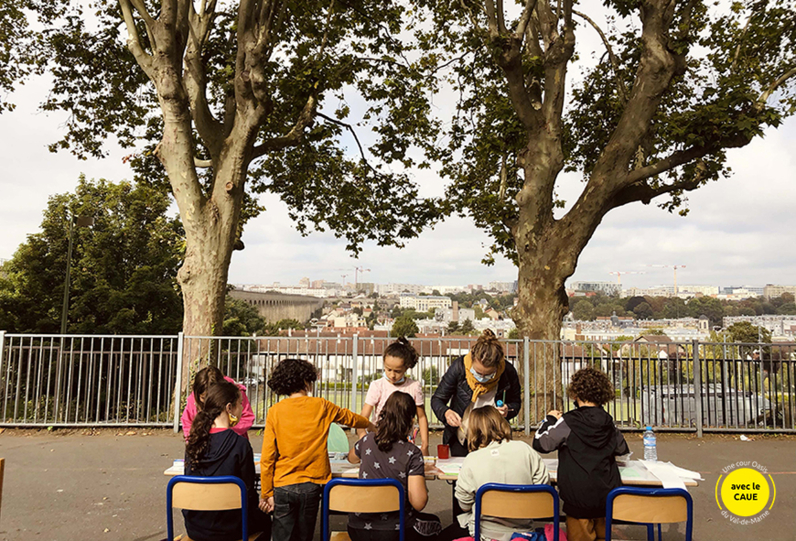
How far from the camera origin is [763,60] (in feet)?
38.2

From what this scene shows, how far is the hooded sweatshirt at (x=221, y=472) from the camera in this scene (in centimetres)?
331

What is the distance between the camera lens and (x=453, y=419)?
4418mm

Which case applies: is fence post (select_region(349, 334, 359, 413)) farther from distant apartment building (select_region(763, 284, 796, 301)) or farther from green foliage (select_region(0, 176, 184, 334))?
distant apartment building (select_region(763, 284, 796, 301))

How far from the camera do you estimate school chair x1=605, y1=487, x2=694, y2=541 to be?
120 inches

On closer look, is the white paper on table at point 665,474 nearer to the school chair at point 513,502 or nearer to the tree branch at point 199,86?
the school chair at point 513,502

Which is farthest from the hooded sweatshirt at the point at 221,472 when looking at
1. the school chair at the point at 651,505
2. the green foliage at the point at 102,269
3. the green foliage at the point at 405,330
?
the green foliage at the point at 102,269

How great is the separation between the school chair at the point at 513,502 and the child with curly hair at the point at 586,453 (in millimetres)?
438

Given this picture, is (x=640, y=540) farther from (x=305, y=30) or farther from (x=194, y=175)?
(x=305, y=30)

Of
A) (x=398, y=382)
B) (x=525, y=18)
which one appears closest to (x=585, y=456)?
(x=398, y=382)

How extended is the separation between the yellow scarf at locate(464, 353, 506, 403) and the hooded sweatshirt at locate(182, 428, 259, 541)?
1943 millimetres

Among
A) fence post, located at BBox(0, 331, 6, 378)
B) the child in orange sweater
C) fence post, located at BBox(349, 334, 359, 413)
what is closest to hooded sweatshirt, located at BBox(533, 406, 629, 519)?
the child in orange sweater

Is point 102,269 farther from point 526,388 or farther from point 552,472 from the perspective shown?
point 552,472

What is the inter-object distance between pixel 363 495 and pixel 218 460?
933mm

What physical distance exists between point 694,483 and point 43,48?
46.7ft
